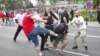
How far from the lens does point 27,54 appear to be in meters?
14.1

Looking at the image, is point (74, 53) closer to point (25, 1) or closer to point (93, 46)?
point (93, 46)

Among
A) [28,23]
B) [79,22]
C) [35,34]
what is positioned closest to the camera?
[35,34]

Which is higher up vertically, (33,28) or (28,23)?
(28,23)

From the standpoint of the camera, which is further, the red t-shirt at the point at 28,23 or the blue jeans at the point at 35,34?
the red t-shirt at the point at 28,23

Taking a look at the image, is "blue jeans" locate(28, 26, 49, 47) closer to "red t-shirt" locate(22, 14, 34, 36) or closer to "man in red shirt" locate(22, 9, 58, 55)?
"man in red shirt" locate(22, 9, 58, 55)

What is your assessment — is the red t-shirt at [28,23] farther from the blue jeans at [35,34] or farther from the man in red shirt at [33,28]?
the blue jeans at [35,34]

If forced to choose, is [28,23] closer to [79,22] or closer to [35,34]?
[35,34]

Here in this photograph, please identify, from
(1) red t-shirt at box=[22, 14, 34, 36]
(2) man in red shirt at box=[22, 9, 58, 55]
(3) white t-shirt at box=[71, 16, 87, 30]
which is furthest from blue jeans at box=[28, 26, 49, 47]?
(3) white t-shirt at box=[71, 16, 87, 30]

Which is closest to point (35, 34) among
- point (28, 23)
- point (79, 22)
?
point (28, 23)

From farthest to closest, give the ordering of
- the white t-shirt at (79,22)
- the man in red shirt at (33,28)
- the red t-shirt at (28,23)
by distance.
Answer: the white t-shirt at (79,22) → the red t-shirt at (28,23) → the man in red shirt at (33,28)

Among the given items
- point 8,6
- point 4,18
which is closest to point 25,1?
point 8,6

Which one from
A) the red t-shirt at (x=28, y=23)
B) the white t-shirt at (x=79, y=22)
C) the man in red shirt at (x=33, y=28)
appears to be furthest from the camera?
the white t-shirt at (x=79, y=22)

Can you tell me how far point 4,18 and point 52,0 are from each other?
34.6 m

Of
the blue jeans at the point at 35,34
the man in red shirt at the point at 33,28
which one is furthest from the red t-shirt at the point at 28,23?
the blue jeans at the point at 35,34
